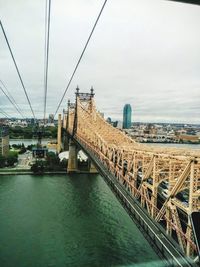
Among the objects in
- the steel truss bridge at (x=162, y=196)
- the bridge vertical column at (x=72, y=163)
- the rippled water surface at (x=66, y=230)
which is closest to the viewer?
the steel truss bridge at (x=162, y=196)

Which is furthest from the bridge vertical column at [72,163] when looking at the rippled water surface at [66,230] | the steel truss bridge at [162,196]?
the steel truss bridge at [162,196]

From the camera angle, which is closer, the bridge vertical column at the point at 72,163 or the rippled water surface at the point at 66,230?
the rippled water surface at the point at 66,230

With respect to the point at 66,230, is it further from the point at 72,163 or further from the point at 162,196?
the point at 72,163

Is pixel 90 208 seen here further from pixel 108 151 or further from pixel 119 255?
pixel 119 255

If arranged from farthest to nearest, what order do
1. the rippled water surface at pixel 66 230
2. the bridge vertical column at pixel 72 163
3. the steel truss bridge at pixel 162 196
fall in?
the bridge vertical column at pixel 72 163 < the rippled water surface at pixel 66 230 < the steel truss bridge at pixel 162 196

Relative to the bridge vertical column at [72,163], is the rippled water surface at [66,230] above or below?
below

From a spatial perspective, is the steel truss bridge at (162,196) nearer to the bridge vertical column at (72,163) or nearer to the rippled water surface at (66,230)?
the rippled water surface at (66,230)

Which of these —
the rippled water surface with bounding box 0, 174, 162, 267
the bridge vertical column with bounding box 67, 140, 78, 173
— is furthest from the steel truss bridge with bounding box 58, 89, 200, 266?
the bridge vertical column with bounding box 67, 140, 78, 173

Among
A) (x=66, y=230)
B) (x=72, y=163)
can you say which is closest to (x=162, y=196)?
(x=66, y=230)
